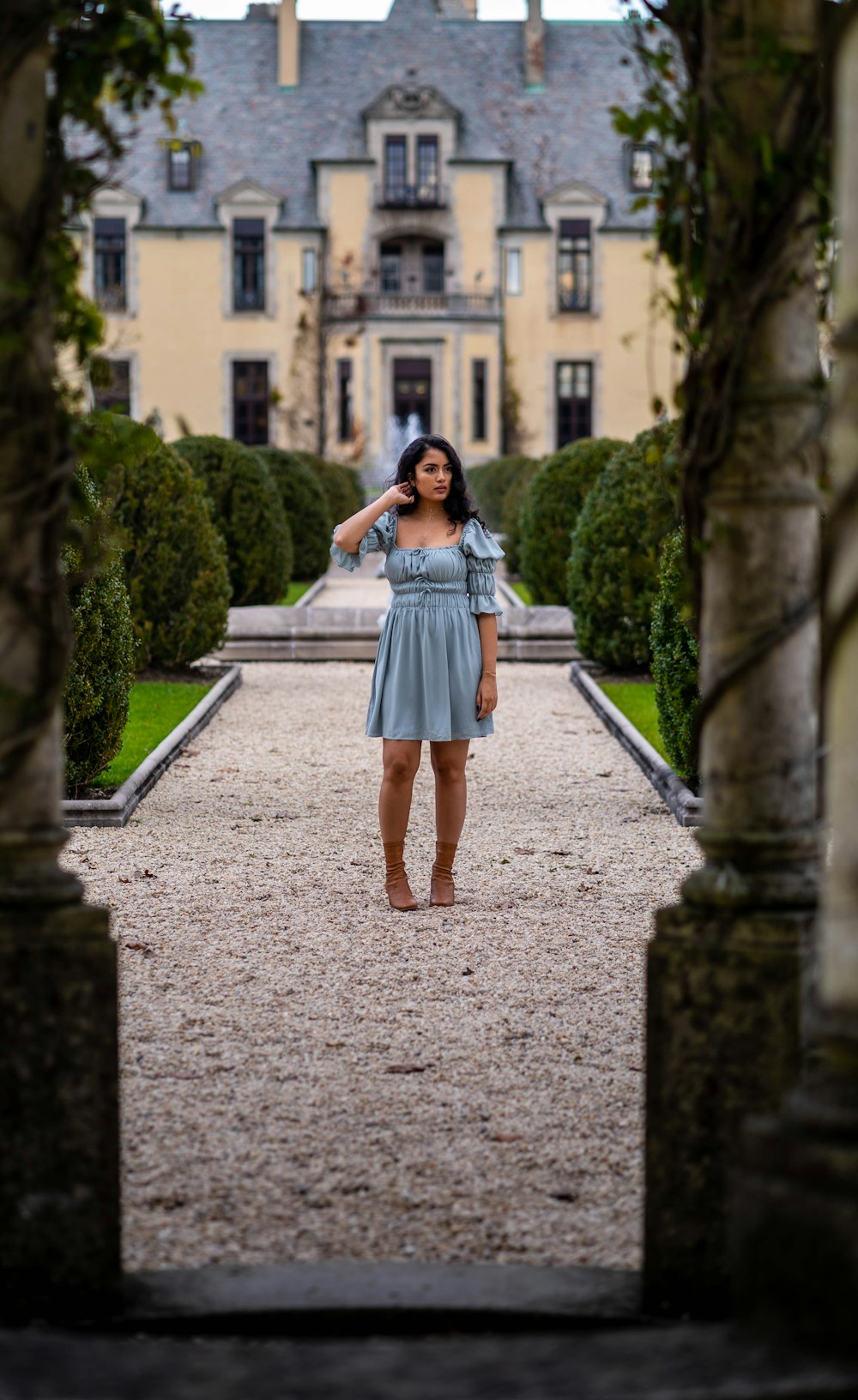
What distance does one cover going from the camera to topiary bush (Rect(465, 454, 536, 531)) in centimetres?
2969

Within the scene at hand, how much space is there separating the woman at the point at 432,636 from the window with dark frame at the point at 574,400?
38.6 metres

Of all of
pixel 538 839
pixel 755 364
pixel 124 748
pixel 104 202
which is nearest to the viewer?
pixel 755 364

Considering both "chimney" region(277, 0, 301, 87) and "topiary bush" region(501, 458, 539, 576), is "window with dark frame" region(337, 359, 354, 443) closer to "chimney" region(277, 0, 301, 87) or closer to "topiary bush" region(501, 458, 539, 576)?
"chimney" region(277, 0, 301, 87)

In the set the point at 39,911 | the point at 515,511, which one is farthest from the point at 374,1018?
the point at 515,511

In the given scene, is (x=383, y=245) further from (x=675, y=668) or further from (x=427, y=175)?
(x=675, y=668)

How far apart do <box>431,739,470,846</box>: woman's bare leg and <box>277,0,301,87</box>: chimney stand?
41404 millimetres

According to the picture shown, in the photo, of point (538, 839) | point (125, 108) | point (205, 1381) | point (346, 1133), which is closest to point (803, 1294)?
point (205, 1381)

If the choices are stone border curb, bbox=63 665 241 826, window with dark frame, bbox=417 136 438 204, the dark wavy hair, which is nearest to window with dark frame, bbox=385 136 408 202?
window with dark frame, bbox=417 136 438 204

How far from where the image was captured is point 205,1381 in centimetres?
204

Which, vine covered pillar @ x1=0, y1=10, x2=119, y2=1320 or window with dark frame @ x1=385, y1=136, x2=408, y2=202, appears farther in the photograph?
window with dark frame @ x1=385, y1=136, x2=408, y2=202

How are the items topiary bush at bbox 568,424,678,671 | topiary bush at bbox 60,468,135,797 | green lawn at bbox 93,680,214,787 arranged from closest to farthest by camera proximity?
topiary bush at bbox 60,468,135,797 < green lawn at bbox 93,680,214,787 < topiary bush at bbox 568,424,678,671

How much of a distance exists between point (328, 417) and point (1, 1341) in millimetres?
41958

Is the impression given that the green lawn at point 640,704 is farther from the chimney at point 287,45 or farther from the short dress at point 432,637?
the chimney at point 287,45

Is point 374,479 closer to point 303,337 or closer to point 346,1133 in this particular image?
point 303,337
